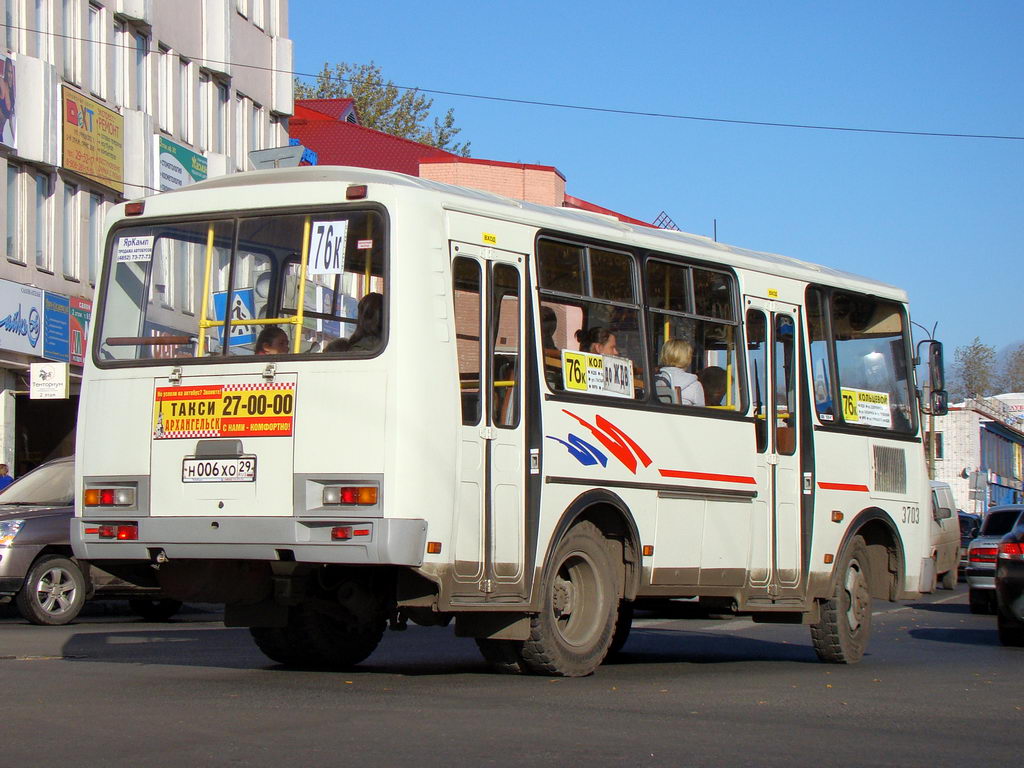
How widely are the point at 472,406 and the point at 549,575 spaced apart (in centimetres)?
126

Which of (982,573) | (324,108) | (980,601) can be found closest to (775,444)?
(982,573)

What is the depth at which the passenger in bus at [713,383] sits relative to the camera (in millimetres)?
12234

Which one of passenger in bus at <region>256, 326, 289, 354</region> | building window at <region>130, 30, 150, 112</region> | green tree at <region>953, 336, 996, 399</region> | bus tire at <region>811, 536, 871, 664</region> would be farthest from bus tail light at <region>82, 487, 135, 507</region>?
green tree at <region>953, 336, 996, 399</region>

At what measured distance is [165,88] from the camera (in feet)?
114

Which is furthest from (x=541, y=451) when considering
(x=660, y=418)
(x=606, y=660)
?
(x=606, y=660)

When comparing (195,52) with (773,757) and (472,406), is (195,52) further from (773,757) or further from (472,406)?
(773,757)

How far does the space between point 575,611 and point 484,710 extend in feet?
8.01

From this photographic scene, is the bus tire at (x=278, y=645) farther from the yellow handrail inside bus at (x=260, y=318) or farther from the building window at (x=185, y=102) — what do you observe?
the building window at (x=185, y=102)

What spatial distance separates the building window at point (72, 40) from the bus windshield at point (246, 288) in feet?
68.5

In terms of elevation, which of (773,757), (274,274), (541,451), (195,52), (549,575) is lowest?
(773,757)

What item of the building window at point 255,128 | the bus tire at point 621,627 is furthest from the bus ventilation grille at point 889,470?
the building window at point 255,128

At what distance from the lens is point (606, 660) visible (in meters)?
13.5

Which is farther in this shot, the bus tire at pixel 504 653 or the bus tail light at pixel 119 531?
the bus tire at pixel 504 653

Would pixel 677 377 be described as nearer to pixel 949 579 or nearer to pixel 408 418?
pixel 408 418
